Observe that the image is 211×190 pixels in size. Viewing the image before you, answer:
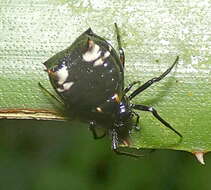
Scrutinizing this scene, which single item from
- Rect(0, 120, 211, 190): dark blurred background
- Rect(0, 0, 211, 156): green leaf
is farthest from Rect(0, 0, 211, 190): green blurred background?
Rect(0, 120, 211, 190): dark blurred background

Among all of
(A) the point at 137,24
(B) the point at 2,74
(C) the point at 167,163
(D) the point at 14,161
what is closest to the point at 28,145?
(D) the point at 14,161

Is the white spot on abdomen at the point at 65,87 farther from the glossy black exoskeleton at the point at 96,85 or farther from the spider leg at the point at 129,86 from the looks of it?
the spider leg at the point at 129,86

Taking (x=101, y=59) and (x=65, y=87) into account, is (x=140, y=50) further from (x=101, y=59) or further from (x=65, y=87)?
(x=65, y=87)

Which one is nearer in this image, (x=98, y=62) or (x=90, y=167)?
(x=98, y=62)

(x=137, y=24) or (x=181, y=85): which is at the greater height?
(x=137, y=24)

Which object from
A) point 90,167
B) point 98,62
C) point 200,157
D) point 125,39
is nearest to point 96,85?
point 98,62

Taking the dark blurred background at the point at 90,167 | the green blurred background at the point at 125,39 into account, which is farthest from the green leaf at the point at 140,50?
the dark blurred background at the point at 90,167

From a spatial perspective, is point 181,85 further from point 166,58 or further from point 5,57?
point 5,57
